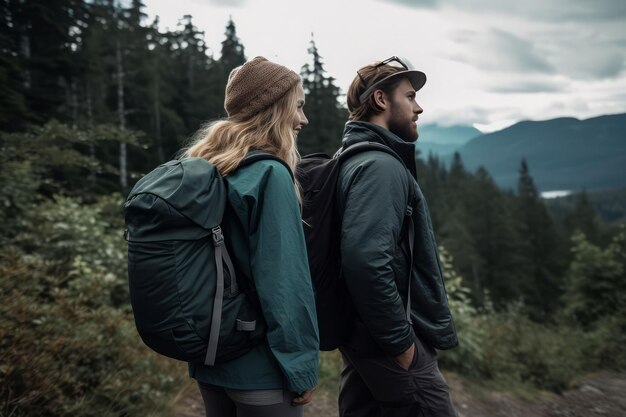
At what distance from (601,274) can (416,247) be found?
11.2m

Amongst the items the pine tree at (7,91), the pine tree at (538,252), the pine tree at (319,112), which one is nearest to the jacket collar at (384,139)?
the pine tree at (7,91)

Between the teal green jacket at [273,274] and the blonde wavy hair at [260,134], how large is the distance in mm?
166

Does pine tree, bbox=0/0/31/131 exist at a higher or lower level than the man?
higher

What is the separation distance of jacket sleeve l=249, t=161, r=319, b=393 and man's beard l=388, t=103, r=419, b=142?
981mm

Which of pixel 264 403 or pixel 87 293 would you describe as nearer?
pixel 264 403

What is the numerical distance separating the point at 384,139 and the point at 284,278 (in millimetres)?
1058

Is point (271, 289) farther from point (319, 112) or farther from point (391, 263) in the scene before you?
point (319, 112)

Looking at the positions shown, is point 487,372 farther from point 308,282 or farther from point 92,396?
point 308,282

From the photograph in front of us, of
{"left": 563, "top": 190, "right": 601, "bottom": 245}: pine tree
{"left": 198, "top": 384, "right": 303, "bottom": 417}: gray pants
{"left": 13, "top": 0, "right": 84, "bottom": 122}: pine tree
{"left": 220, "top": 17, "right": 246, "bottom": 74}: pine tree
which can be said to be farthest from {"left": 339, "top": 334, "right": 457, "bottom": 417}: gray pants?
{"left": 563, "top": 190, "right": 601, "bottom": 245}: pine tree

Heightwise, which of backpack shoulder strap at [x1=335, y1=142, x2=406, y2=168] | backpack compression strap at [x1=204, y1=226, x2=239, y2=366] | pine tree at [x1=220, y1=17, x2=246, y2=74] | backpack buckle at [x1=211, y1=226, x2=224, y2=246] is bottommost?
backpack compression strap at [x1=204, y1=226, x2=239, y2=366]

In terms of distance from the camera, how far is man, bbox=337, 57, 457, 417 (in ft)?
6.72

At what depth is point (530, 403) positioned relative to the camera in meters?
5.31

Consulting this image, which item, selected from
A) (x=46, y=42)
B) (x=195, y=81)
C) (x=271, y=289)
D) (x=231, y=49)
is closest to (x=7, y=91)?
(x=46, y=42)

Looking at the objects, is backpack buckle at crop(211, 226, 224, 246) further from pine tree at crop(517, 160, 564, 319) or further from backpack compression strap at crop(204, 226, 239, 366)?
pine tree at crop(517, 160, 564, 319)
